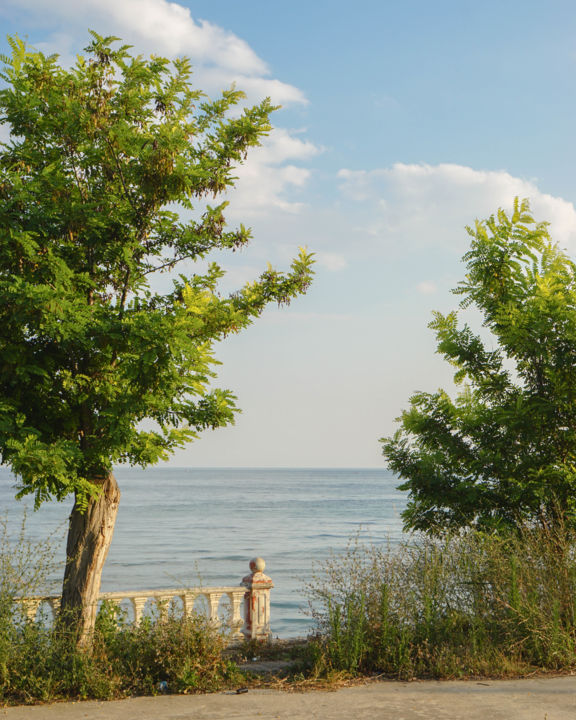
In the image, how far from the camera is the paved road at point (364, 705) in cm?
633

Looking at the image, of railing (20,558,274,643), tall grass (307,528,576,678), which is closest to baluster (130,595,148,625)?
railing (20,558,274,643)

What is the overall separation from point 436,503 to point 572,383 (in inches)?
111

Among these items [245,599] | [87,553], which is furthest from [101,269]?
[245,599]

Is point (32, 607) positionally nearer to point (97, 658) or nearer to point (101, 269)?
point (97, 658)

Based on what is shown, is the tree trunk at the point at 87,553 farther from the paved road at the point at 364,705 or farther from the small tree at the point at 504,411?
the small tree at the point at 504,411

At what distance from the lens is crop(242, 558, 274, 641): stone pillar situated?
34.1ft

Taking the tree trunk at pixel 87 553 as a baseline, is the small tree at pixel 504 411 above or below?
above

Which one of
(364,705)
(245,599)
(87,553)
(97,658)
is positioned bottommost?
(364,705)

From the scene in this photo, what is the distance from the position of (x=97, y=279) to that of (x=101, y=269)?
0.46 feet

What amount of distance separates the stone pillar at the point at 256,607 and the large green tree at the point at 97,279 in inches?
117

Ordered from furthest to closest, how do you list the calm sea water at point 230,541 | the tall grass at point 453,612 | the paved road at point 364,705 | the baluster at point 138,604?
the calm sea water at point 230,541, the baluster at point 138,604, the tall grass at point 453,612, the paved road at point 364,705

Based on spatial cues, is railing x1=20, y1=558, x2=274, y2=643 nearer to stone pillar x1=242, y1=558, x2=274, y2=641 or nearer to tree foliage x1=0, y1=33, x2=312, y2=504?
stone pillar x1=242, y1=558, x2=274, y2=641

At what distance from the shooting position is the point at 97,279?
29.0 ft

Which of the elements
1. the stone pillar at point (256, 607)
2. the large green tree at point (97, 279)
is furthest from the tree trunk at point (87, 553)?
the stone pillar at point (256, 607)
